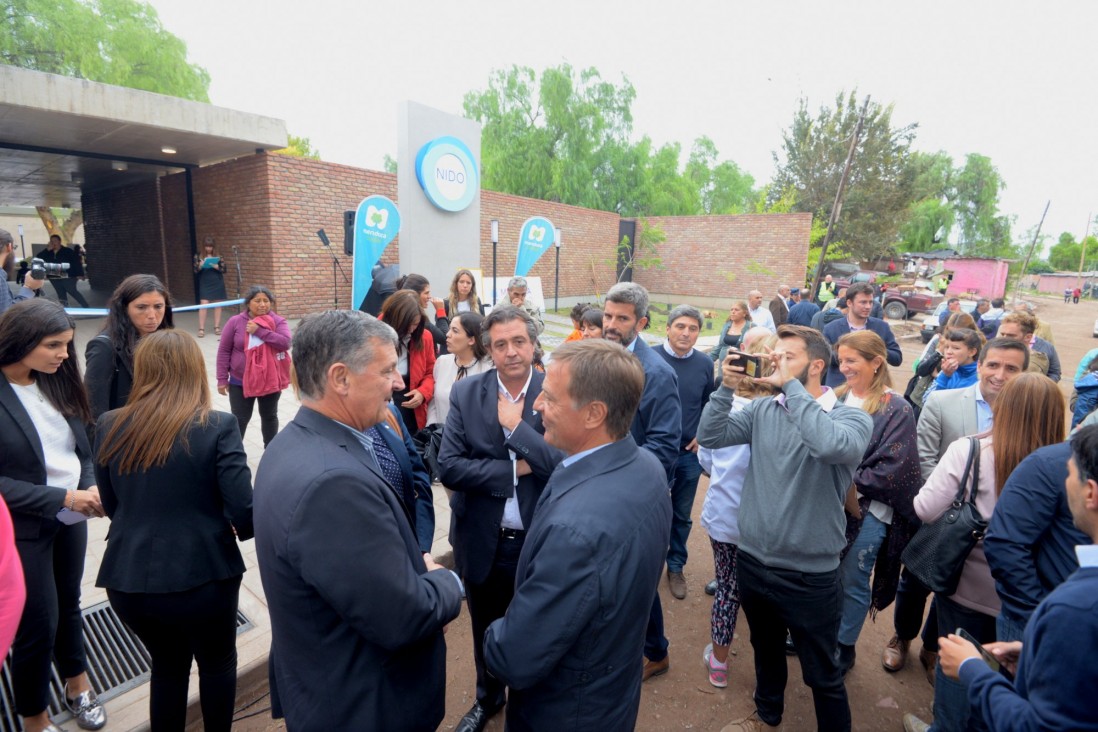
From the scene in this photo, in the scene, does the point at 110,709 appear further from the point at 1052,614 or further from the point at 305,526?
the point at 1052,614

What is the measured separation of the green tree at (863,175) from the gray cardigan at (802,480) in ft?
96.6

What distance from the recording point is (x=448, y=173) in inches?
387

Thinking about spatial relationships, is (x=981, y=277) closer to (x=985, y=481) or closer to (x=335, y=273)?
(x=335, y=273)

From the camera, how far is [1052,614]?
1264 mm

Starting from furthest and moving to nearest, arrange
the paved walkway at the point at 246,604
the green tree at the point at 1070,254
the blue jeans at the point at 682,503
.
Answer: the green tree at the point at 1070,254 < the blue jeans at the point at 682,503 < the paved walkway at the point at 246,604

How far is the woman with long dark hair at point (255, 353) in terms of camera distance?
4691 mm

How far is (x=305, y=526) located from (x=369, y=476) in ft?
0.60

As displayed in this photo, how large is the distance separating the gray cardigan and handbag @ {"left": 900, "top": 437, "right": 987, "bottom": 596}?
1.76 ft

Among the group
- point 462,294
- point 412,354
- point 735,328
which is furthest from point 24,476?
point 735,328

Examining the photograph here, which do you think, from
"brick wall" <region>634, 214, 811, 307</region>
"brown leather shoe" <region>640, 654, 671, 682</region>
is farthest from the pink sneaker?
"brick wall" <region>634, 214, 811, 307</region>

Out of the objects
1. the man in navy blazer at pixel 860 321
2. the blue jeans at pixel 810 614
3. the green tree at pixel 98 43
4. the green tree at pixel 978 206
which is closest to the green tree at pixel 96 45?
the green tree at pixel 98 43

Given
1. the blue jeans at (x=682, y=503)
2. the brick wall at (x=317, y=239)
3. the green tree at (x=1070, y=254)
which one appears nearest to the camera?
the blue jeans at (x=682, y=503)

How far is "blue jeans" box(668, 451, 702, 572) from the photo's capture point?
3.84 metres

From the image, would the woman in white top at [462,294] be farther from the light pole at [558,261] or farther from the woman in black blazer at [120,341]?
the light pole at [558,261]
